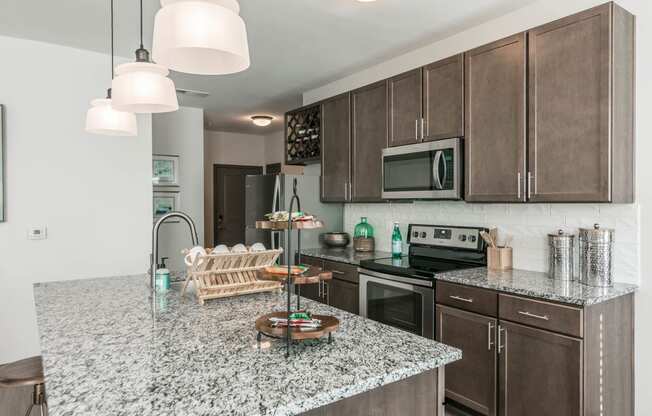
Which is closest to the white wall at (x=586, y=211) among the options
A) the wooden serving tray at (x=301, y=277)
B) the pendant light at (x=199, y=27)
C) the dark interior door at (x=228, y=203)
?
the wooden serving tray at (x=301, y=277)

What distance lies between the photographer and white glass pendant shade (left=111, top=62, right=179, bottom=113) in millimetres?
1591

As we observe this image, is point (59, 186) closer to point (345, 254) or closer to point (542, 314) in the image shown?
point (345, 254)

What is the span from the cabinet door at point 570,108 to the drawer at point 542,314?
59cm

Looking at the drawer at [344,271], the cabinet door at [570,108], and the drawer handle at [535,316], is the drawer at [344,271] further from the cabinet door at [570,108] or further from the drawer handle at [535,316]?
the cabinet door at [570,108]

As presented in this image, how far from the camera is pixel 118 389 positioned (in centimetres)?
98

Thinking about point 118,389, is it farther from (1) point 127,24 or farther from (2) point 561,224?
(1) point 127,24

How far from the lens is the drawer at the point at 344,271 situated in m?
3.33

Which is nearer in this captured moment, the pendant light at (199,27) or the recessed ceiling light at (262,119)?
the pendant light at (199,27)

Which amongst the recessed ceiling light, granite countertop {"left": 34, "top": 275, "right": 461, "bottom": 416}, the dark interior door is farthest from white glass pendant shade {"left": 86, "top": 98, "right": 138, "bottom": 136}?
the dark interior door

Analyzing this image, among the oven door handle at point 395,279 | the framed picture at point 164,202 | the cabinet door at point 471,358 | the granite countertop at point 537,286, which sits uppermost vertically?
the framed picture at point 164,202

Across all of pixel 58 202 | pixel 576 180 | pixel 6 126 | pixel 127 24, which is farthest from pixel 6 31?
pixel 576 180

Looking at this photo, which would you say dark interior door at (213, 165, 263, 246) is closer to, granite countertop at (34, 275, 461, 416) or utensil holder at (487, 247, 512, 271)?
utensil holder at (487, 247, 512, 271)

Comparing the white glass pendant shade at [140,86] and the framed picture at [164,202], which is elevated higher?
the white glass pendant shade at [140,86]

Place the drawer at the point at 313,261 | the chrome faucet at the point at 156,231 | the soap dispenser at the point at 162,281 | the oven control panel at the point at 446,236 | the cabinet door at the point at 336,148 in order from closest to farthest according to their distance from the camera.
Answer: the chrome faucet at the point at 156,231, the soap dispenser at the point at 162,281, the oven control panel at the point at 446,236, the drawer at the point at 313,261, the cabinet door at the point at 336,148
